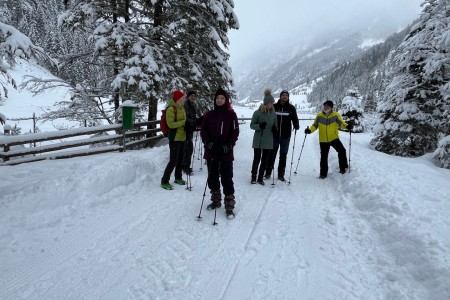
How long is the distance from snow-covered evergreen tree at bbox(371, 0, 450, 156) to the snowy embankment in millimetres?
8008

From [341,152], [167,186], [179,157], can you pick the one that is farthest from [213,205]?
[341,152]

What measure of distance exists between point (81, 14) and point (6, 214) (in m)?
8.17

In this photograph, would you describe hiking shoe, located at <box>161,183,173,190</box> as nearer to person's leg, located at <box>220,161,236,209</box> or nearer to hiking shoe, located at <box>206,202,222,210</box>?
hiking shoe, located at <box>206,202,222,210</box>

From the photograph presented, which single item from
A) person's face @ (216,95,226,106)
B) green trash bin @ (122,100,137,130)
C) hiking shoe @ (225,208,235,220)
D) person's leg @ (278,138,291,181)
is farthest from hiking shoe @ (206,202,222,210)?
green trash bin @ (122,100,137,130)

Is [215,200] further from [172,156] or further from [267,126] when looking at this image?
[267,126]

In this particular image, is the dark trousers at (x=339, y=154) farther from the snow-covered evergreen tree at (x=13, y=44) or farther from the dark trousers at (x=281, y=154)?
the snow-covered evergreen tree at (x=13, y=44)

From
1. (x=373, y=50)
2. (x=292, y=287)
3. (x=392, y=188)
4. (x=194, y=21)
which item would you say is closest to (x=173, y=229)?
(x=292, y=287)

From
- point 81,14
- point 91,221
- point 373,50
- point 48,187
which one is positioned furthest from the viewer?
point 373,50

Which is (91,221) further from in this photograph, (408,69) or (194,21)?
(408,69)

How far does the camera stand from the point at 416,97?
14117 mm

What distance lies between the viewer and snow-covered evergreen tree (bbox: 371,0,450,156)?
1272cm

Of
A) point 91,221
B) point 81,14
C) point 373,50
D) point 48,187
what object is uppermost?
point 373,50

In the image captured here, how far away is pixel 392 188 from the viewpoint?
6105mm

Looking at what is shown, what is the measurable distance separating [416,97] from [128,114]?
45.0 feet
